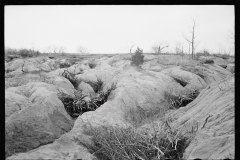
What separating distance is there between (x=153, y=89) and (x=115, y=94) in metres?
1.69

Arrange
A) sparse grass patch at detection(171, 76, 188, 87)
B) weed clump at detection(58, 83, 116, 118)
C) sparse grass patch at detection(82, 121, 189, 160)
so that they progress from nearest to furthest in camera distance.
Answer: sparse grass patch at detection(82, 121, 189, 160)
weed clump at detection(58, 83, 116, 118)
sparse grass patch at detection(171, 76, 188, 87)

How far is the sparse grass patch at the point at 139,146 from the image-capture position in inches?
133

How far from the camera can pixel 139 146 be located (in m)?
3.66

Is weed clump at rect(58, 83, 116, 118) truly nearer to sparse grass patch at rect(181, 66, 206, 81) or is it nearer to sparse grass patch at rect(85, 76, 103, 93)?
sparse grass patch at rect(85, 76, 103, 93)

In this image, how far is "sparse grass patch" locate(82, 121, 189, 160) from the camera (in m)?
3.37

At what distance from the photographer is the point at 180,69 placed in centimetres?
1227

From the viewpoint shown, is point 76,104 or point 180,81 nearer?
point 76,104

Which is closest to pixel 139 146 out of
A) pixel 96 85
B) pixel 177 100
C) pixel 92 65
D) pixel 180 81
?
pixel 177 100

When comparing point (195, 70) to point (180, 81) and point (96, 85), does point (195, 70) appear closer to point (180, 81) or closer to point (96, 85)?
point (180, 81)

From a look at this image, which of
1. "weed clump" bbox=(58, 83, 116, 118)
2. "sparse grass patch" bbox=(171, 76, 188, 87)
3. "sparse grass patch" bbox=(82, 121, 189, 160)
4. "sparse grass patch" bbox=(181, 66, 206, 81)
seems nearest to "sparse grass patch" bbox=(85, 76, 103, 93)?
"weed clump" bbox=(58, 83, 116, 118)
